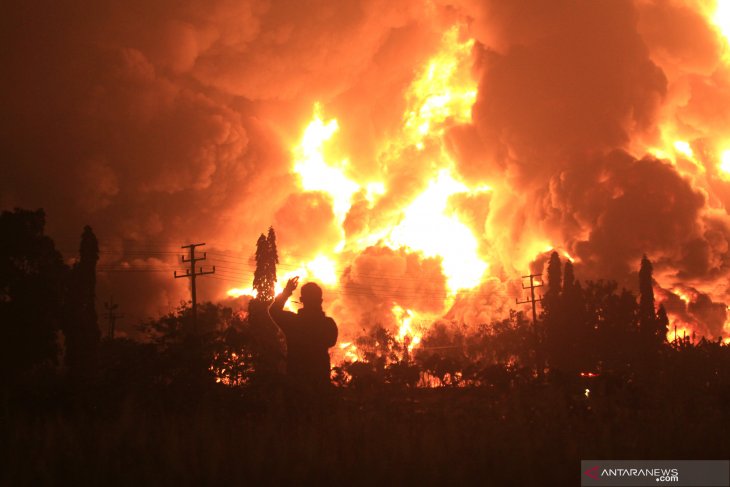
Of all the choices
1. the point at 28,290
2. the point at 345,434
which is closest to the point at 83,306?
the point at 28,290

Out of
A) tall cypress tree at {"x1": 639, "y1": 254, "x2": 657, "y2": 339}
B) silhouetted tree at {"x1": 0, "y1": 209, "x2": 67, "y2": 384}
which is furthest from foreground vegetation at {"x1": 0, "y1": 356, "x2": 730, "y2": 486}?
tall cypress tree at {"x1": 639, "y1": 254, "x2": 657, "y2": 339}

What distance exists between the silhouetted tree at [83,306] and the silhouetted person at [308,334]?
120ft

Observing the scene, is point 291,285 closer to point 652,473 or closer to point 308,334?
point 308,334

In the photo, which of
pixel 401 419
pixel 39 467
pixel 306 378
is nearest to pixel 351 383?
pixel 306 378

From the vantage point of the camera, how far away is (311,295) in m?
12.9

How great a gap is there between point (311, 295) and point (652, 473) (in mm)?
6797

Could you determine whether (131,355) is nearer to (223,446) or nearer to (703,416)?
(223,446)

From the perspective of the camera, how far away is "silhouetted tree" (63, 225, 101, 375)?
47062mm

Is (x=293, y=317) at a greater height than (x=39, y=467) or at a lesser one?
greater

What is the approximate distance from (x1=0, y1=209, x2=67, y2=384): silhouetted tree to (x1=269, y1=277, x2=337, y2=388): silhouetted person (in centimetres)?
2415

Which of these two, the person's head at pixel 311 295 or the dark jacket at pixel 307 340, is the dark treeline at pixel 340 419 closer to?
the dark jacket at pixel 307 340

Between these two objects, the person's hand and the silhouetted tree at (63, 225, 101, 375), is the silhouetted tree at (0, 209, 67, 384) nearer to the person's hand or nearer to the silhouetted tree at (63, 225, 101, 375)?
the silhouetted tree at (63, 225, 101, 375)

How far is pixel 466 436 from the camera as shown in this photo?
8.09m

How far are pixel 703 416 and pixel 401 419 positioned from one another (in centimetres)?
393
